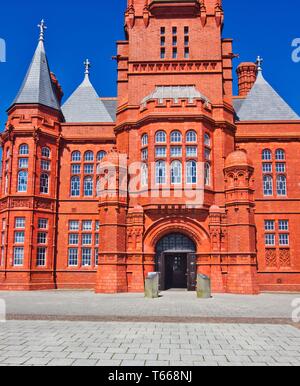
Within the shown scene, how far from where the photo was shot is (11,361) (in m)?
6.74

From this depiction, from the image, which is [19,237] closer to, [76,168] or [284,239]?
[76,168]

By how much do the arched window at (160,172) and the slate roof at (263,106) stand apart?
973 cm

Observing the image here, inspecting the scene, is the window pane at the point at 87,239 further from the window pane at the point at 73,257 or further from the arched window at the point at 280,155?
the arched window at the point at 280,155

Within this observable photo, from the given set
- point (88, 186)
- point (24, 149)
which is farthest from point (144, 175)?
point (24, 149)

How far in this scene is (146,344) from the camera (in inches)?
326

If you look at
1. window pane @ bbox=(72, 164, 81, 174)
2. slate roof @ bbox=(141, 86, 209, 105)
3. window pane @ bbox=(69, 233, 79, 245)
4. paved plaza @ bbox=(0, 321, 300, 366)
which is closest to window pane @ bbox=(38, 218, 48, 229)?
window pane @ bbox=(69, 233, 79, 245)

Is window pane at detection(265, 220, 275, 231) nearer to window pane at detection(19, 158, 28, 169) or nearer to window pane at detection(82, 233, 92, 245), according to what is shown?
window pane at detection(82, 233, 92, 245)

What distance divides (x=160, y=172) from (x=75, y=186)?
25.5ft

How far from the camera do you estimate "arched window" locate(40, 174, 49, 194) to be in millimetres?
28047

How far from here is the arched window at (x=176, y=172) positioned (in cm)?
2516

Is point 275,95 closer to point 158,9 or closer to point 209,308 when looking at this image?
A: point 158,9

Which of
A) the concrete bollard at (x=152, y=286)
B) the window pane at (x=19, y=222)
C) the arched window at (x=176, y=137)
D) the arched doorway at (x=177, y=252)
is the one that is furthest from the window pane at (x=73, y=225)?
the concrete bollard at (x=152, y=286)

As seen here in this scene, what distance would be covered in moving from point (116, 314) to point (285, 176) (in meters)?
19.8

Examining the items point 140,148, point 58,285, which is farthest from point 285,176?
point 58,285
